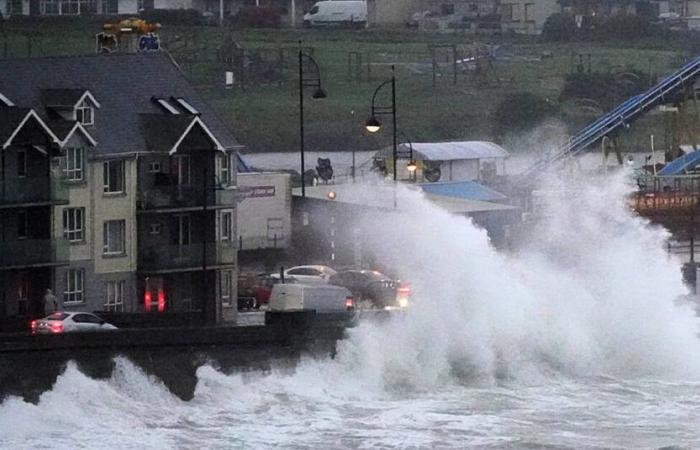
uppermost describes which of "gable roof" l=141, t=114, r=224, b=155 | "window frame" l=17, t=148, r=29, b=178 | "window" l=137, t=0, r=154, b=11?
"window" l=137, t=0, r=154, b=11

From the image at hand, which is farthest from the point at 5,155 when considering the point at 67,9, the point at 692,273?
the point at 67,9

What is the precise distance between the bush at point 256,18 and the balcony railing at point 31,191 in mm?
78947

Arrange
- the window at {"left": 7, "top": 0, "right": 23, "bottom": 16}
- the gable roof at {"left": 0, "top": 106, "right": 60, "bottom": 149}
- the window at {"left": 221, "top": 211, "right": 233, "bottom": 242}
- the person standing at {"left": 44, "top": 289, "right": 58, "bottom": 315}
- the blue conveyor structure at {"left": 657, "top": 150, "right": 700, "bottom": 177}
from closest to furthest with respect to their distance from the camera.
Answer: the person standing at {"left": 44, "top": 289, "right": 58, "bottom": 315} < the gable roof at {"left": 0, "top": 106, "right": 60, "bottom": 149} < the window at {"left": 221, "top": 211, "right": 233, "bottom": 242} < the blue conveyor structure at {"left": 657, "top": 150, "right": 700, "bottom": 177} < the window at {"left": 7, "top": 0, "right": 23, "bottom": 16}

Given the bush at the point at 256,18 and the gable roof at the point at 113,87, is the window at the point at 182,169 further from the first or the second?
the bush at the point at 256,18

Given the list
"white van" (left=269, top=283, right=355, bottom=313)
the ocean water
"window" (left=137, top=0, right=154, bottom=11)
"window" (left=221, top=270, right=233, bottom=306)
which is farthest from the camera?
"window" (left=137, top=0, right=154, bottom=11)

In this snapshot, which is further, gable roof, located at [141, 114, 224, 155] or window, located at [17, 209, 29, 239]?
gable roof, located at [141, 114, 224, 155]

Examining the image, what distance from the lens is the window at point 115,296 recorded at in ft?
153

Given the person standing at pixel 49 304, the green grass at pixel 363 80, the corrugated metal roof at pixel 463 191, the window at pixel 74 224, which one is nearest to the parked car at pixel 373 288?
the window at pixel 74 224

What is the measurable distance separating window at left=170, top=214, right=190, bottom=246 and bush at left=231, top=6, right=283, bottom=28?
76.7m

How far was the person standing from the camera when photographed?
4403cm

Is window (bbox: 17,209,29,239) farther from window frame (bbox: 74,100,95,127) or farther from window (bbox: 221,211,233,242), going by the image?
window (bbox: 221,211,233,242)

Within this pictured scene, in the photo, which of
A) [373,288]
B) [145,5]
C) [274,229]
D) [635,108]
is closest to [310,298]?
[373,288]

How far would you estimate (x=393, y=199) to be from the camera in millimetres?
51312

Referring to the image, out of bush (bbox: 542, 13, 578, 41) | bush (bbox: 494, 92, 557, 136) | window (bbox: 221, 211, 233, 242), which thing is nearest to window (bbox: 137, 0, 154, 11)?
bush (bbox: 494, 92, 557, 136)
